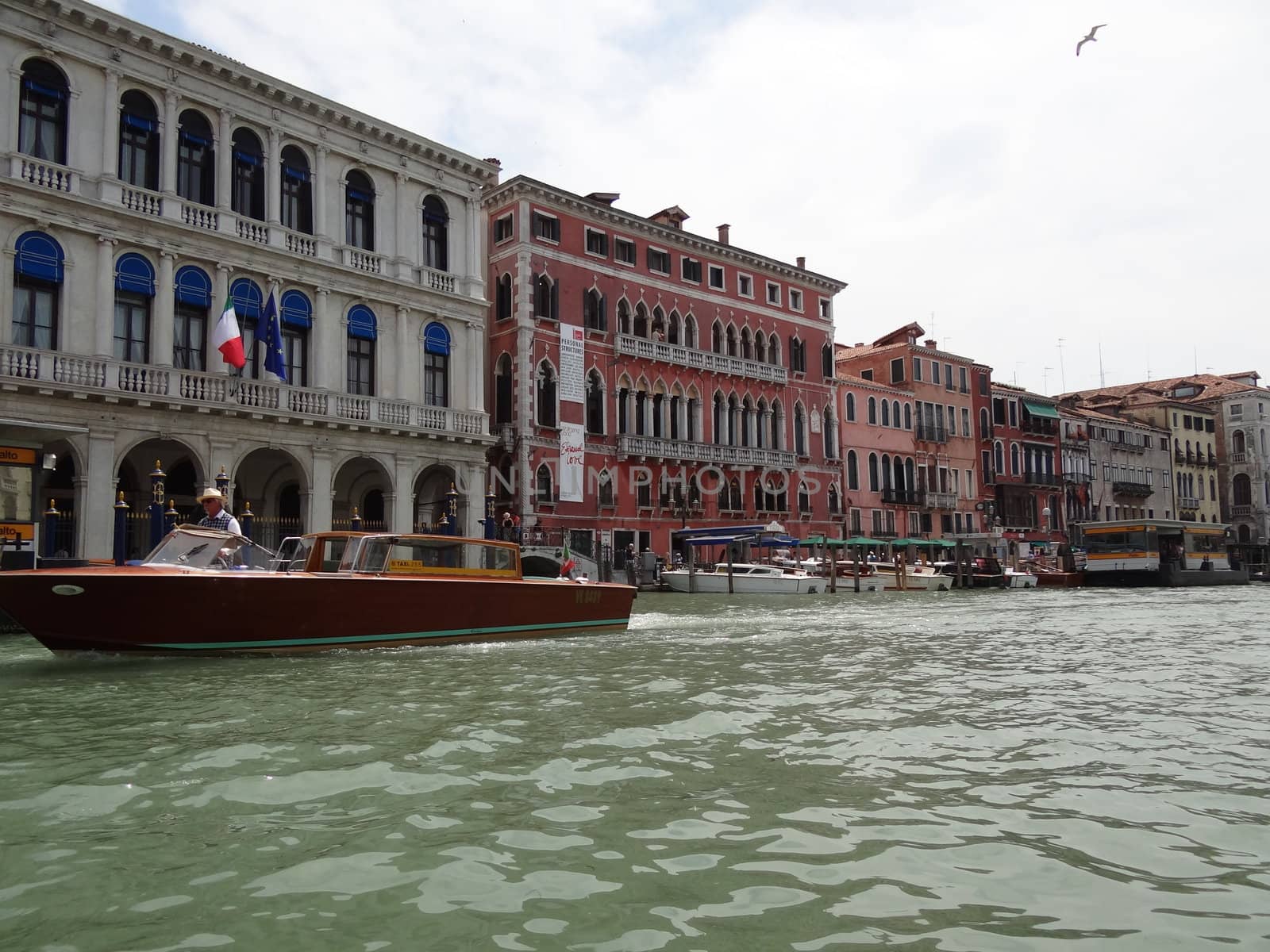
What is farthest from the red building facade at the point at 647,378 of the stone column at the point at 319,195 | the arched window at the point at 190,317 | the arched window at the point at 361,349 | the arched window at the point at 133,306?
the arched window at the point at 133,306

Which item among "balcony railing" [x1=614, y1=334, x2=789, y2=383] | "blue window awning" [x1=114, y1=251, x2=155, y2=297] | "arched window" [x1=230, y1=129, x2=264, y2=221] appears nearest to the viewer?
"blue window awning" [x1=114, y1=251, x2=155, y2=297]

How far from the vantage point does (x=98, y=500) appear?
59.8 ft

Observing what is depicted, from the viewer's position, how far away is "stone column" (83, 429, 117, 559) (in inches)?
710

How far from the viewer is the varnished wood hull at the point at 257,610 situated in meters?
9.39

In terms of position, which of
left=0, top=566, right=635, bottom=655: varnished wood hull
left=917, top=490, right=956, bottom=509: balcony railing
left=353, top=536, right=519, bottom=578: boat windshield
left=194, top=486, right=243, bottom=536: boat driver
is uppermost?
left=917, top=490, right=956, bottom=509: balcony railing

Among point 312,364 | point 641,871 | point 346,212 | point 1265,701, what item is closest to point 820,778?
point 641,871

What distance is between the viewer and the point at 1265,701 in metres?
8.01

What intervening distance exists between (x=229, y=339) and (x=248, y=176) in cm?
489

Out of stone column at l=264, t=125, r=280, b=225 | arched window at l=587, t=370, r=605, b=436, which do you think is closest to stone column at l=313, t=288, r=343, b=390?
stone column at l=264, t=125, r=280, b=225

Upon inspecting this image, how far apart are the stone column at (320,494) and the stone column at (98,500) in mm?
4015

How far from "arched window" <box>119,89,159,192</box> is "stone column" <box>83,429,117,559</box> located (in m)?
5.31

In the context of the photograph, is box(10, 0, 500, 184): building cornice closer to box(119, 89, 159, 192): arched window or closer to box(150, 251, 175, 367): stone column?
box(119, 89, 159, 192): arched window

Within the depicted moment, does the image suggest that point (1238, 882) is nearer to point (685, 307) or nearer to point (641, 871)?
point (641, 871)

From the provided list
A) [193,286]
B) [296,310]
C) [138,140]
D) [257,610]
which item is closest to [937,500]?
[296,310]
